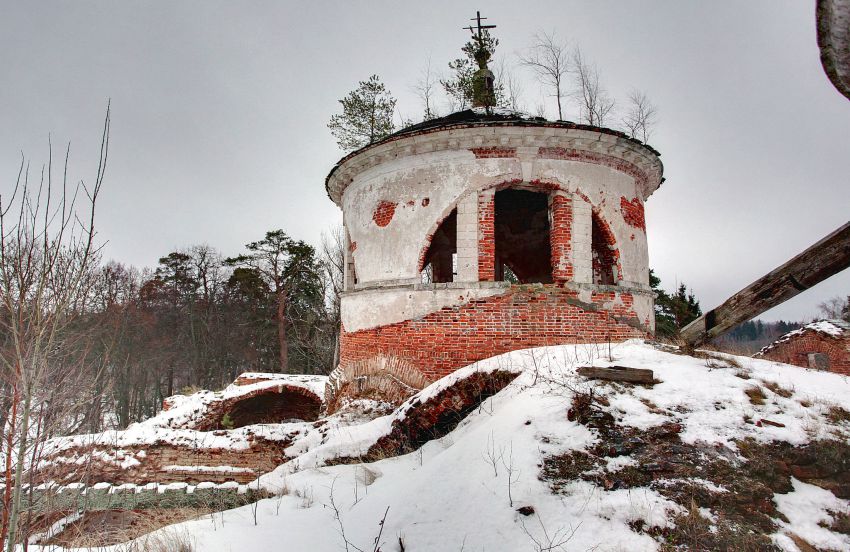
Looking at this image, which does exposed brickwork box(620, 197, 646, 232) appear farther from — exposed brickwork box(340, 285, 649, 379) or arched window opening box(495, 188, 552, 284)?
arched window opening box(495, 188, 552, 284)

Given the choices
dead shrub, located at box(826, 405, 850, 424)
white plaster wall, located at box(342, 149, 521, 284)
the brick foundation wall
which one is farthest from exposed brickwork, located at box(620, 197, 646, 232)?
the brick foundation wall

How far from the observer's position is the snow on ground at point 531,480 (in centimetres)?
274

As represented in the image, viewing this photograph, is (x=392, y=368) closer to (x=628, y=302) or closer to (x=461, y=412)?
(x=461, y=412)

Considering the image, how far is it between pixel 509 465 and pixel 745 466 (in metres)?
1.62

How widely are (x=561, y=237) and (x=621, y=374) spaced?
164 inches

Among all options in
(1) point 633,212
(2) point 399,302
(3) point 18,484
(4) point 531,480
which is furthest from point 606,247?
(3) point 18,484

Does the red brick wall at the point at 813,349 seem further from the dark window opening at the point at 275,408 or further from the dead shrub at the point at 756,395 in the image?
the dark window opening at the point at 275,408

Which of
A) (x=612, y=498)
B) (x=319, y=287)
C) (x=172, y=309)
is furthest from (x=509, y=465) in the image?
(x=172, y=309)

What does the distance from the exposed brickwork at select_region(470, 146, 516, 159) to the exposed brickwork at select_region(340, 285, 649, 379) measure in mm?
2393

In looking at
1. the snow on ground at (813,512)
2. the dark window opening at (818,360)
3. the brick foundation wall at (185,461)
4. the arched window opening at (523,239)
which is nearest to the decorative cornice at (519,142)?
the arched window opening at (523,239)

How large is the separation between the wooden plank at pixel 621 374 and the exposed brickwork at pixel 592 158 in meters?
4.84

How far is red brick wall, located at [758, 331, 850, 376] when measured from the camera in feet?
42.0

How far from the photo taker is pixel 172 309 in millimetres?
28859

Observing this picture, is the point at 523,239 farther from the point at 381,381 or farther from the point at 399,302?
the point at 381,381
